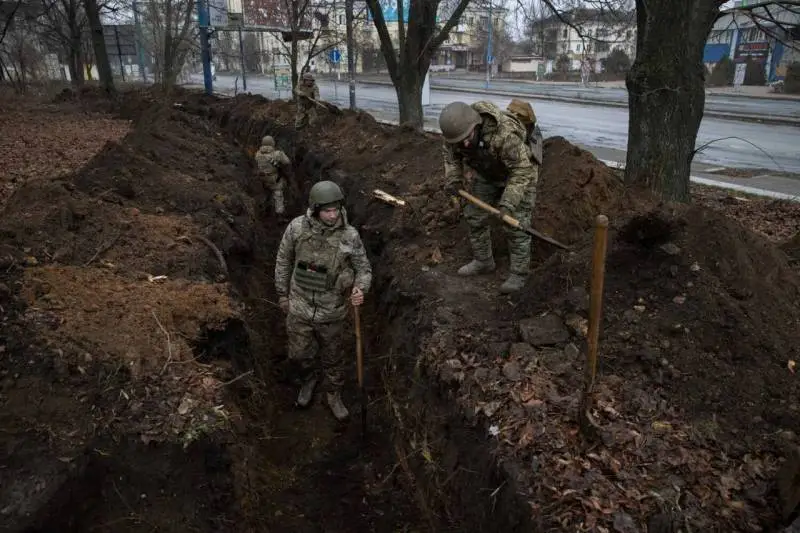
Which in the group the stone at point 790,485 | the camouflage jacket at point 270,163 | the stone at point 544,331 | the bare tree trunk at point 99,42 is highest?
the bare tree trunk at point 99,42

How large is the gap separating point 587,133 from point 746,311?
1490 cm

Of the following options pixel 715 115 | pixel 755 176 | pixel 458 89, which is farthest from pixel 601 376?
pixel 458 89

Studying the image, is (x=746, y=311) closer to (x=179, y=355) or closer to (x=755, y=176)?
(x=179, y=355)

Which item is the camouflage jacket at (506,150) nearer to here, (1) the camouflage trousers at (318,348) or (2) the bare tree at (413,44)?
(1) the camouflage trousers at (318,348)

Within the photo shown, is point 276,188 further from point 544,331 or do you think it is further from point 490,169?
point 544,331

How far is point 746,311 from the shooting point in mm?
3908

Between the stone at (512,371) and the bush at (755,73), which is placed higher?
the bush at (755,73)

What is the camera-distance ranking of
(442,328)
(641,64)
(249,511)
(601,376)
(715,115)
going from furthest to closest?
(715,115) < (641,64) < (442,328) < (249,511) < (601,376)

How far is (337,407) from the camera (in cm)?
548

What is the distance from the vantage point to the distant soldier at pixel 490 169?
4.94 m

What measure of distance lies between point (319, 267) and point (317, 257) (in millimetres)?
91

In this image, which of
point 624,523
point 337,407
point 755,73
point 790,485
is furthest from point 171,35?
point 755,73

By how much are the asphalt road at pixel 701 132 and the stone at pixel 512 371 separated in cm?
556

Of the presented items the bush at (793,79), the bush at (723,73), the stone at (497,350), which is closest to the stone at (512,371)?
the stone at (497,350)
